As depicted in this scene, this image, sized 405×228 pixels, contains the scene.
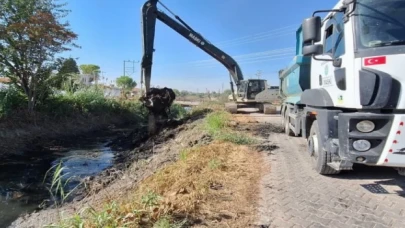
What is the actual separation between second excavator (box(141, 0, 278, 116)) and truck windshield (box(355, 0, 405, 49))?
1195 centimetres

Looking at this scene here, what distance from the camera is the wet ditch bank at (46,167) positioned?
6785 millimetres

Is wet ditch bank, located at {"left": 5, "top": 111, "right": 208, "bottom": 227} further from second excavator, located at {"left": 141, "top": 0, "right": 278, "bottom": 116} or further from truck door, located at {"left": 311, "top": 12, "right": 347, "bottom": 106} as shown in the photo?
truck door, located at {"left": 311, "top": 12, "right": 347, "bottom": 106}

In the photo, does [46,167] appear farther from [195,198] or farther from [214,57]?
[214,57]

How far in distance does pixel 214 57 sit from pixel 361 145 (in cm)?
1530

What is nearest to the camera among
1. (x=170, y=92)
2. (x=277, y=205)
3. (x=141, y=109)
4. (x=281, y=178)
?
(x=277, y=205)

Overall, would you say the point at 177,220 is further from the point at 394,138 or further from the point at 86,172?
the point at 86,172

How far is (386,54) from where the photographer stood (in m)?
3.97

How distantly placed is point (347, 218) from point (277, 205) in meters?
0.89

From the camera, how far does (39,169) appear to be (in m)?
9.89

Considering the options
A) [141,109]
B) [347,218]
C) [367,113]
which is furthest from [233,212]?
[141,109]

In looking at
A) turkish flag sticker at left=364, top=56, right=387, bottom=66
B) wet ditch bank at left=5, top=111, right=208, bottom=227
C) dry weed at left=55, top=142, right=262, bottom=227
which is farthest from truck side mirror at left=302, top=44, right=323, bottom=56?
wet ditch bank at left=5, top=111, right=208, bottom=227

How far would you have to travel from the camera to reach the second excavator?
15242mm

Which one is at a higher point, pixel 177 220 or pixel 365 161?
pixel 365 161

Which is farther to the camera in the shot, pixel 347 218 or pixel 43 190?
pixel 43 190
